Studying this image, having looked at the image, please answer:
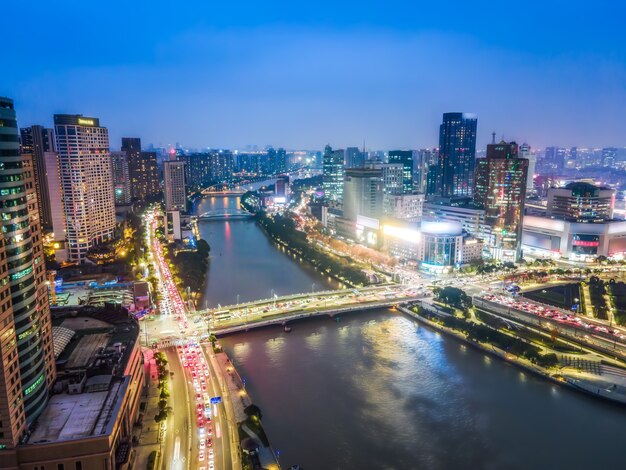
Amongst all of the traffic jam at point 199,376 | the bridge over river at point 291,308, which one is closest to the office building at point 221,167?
the traffic jam at point 199,376

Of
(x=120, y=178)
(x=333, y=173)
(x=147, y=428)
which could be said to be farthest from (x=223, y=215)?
(x=147, y=428)

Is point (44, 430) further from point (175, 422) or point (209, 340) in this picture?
point (209, 340)

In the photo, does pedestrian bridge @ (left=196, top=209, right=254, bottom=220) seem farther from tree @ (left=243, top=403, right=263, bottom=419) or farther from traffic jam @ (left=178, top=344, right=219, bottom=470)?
tree @ (left=243, top=403, right=263, bottom=419)

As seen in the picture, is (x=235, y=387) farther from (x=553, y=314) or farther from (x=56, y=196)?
(x=56, y=196)

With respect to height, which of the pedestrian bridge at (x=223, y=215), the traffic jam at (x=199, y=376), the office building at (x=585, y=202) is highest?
the office building at (x=585, y=202)

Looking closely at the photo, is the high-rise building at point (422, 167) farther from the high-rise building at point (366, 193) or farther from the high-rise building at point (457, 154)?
the high-rise building at point (366, 193)

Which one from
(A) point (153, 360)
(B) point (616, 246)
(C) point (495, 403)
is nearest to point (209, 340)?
(A) point (153, 360)

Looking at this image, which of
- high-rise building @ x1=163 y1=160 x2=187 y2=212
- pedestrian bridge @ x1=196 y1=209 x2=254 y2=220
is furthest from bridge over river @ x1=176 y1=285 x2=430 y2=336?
pedestrian bridge @ x1=196 y1=209 x2=254 y2=220
